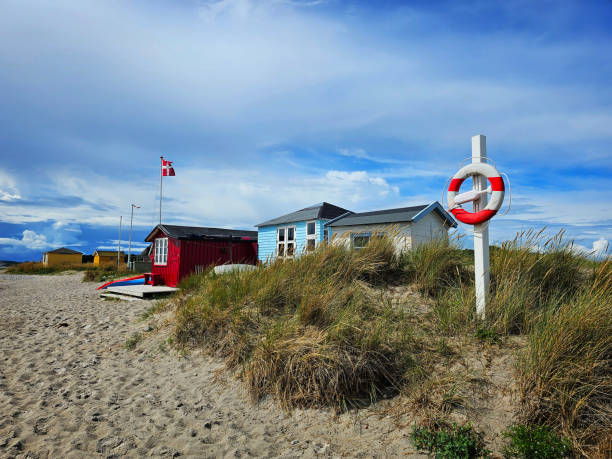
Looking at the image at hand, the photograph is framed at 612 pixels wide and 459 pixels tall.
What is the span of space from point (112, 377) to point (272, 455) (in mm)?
2949

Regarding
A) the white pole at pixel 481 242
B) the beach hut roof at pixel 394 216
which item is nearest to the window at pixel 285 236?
the beach hut roof at pixel 394 216

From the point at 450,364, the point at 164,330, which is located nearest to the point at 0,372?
the point at 164,330

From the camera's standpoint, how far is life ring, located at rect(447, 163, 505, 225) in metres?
4.80

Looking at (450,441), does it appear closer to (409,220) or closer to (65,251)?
(409,220)

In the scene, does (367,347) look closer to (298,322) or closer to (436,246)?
(298,322)

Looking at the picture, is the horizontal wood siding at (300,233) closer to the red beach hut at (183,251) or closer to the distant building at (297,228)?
the distant building at (297,228)

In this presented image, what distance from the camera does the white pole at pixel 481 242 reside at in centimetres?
465

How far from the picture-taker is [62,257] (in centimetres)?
4291

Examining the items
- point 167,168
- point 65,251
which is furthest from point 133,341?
point 65,251

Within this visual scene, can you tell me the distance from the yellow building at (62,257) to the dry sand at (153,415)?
43445 millimetres

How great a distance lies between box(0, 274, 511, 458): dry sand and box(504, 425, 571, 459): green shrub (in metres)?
0.17

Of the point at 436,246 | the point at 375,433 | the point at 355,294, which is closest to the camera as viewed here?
the point at 375,433

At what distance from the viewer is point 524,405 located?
310cm

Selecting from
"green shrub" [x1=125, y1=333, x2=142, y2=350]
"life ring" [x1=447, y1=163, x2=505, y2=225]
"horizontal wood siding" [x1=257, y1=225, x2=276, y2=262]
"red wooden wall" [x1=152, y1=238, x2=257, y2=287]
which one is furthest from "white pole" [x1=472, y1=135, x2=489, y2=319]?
"horizontal wood siding" [x1=257, y1=225, x2=276, y2=262]
